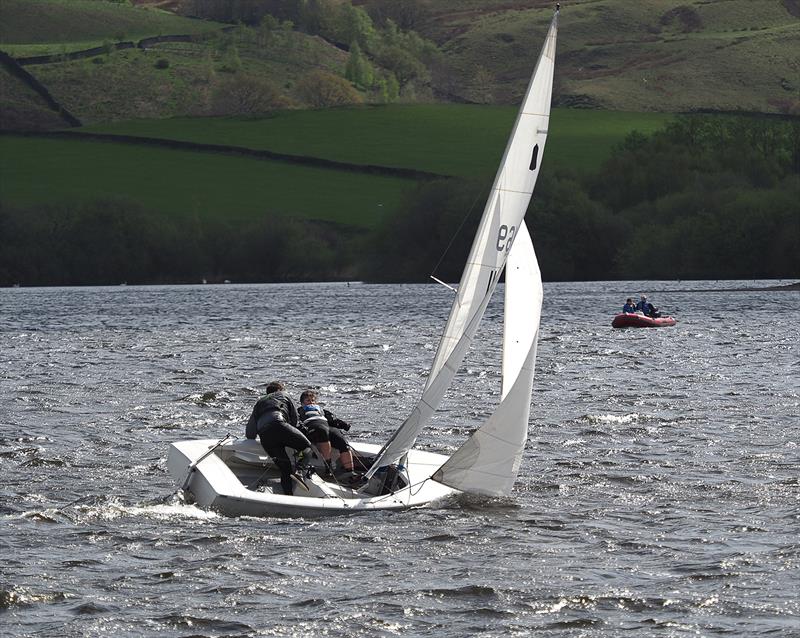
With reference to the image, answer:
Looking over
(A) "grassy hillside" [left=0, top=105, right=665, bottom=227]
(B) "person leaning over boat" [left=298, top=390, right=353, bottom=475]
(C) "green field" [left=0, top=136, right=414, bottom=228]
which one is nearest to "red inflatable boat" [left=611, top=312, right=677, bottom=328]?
(B) "person leaning over boat" [left=298, top=390, right=353, bottom=475]

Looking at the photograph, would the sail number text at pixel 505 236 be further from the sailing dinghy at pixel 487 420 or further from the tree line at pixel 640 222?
the tree line at pixel 640 222

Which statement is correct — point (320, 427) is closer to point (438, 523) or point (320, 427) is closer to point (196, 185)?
point (438, 523)

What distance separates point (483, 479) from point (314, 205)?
15703 cm

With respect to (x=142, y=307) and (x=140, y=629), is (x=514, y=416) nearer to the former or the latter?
(x=140, y=629)

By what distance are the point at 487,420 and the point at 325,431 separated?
264 cm

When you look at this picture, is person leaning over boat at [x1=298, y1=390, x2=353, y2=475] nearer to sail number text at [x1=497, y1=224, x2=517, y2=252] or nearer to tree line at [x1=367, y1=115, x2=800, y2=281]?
sail number text at [x1=497, y1=224, x2=517, y2=252]

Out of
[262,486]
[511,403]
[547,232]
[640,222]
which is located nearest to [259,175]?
[547,232]

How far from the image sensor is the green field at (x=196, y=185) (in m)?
178

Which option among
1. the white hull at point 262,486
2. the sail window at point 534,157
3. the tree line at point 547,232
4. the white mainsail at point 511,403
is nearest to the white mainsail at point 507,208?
the sail window at point 534,157

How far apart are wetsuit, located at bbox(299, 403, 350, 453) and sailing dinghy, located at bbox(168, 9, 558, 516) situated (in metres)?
0.61

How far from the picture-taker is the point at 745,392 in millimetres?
40594

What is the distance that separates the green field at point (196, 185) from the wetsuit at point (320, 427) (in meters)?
144

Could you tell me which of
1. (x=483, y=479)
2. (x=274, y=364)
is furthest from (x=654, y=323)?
(x=483, y=479)

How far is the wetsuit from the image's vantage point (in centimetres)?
2347
